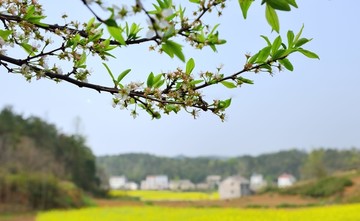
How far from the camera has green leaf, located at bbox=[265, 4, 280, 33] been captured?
66cm

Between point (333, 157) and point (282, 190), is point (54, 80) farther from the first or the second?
point (333, 157)

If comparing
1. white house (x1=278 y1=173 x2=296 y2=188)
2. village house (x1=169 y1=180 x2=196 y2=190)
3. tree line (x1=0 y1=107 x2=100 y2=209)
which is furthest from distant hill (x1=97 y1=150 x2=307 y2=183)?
tree line (x1=0 y1=107 x2=100 y2=209)

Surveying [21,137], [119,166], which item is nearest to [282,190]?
[21,137]

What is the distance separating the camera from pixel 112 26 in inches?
23.6

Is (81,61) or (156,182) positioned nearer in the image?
(81,61)

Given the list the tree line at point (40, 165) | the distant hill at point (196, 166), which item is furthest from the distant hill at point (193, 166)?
the tree line at point (40, 165)

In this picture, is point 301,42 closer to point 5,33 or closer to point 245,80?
point 245,80

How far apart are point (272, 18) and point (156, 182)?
69.8m

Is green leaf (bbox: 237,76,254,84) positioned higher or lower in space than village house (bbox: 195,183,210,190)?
higher

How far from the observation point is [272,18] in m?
0.68

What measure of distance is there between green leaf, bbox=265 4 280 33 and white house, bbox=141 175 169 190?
68181 millimetres

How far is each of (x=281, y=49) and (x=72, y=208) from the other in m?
23.4

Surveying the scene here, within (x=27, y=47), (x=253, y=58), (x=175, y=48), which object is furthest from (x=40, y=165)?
(x=175, y=48)

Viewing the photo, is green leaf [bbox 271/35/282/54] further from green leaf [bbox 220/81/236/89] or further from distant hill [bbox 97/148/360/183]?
distant hill [bbox 97/148/360/183]
